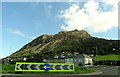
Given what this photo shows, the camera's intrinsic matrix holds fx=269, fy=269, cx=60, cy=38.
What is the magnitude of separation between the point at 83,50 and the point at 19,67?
480 feet

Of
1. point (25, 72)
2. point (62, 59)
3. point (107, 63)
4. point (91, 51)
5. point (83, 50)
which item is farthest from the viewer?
point (83, 50)

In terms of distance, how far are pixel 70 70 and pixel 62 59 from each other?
101445 millimetres

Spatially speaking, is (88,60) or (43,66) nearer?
(43,66)

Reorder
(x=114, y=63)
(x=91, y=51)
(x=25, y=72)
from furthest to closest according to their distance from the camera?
(x=91, y=51), (x=114, y=63), (x=25, y=72)

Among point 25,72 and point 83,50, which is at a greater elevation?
point 83,50

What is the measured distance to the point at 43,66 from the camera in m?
38.7

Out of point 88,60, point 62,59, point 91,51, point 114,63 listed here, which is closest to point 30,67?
point 114,63

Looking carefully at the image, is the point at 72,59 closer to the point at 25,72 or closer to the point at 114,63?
the point at 114,63

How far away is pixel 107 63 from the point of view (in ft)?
307

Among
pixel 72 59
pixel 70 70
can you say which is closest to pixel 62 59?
pixel 72 59

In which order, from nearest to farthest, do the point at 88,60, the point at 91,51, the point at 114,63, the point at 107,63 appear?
the point at 114,63
the point at 107,63
the point at 88,60
the point at 91,51

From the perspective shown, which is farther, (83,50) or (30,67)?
(83,50)

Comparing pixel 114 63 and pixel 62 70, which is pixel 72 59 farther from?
pixel 62 70

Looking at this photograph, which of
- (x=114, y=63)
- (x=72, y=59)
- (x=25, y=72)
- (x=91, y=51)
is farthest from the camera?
(x=91, y=51)
